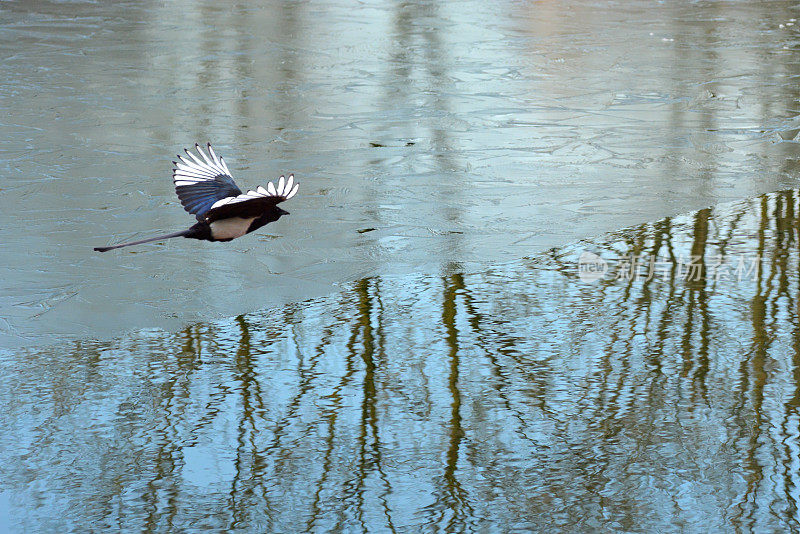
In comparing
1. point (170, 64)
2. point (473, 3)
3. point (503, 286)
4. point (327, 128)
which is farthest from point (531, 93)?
point (473, 3)

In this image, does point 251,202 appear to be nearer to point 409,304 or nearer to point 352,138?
point 409,304

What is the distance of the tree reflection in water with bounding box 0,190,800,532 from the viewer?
2.95 meters

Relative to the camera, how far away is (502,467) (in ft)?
10.3

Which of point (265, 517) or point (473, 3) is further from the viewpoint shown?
point (473, 3)

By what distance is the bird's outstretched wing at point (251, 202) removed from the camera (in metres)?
2.94

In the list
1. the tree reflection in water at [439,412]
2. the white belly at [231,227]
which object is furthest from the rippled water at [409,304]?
the white belly at [231,227]

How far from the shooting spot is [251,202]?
3.04 metres

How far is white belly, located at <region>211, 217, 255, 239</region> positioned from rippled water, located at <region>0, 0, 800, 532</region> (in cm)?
58

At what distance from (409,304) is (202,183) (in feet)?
3.80

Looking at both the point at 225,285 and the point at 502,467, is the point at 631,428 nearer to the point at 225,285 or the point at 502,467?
the point at 502,467

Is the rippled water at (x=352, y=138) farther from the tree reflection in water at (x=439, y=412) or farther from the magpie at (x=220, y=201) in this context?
the magpie at (x=220, y=201)

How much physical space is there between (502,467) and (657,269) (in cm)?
179

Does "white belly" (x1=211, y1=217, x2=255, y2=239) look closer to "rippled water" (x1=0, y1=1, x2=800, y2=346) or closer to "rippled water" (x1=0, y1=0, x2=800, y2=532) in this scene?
"rippled water" (x1=0, y1=0, x2=800, y2=532)

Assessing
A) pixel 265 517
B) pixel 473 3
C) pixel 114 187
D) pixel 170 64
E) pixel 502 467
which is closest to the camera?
pixel 265 517
